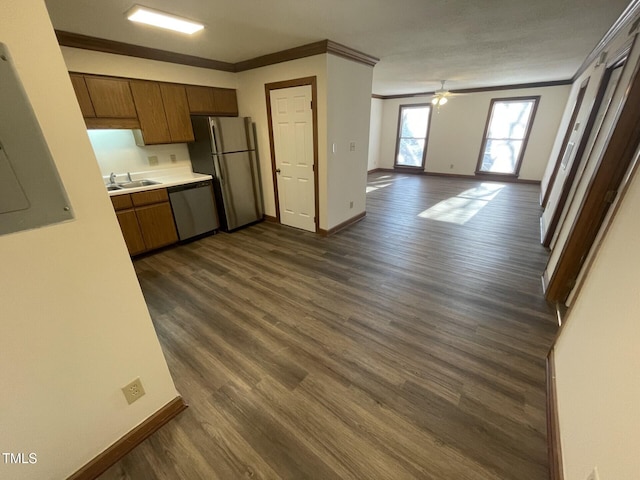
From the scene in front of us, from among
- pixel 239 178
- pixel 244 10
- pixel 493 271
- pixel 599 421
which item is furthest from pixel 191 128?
pixel 599 421

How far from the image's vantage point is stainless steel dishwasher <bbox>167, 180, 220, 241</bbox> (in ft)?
11.2

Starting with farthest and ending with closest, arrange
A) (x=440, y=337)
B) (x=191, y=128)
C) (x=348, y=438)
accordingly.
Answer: (x=191, y=128) → (x=440, y=337) → (x=348, y=438)

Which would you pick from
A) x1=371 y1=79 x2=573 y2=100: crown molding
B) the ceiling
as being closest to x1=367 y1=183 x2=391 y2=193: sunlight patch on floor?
x1=371 y1=79 x2=573 y2=100: crown molding

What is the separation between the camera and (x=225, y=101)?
390 cm

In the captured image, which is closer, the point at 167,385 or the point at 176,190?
the point at 167,385

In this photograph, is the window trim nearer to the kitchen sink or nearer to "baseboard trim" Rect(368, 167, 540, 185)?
"baseboard trim" Rect(368, 167, 540, 185)

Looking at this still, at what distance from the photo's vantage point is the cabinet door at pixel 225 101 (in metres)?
3.79

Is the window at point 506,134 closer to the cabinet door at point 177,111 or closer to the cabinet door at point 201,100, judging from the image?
the cabinet door at point 201,100

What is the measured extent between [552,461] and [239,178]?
4079 mm

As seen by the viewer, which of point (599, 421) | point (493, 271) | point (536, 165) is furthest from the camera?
point (536, 165)

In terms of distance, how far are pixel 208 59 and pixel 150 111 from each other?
1086 millimetres

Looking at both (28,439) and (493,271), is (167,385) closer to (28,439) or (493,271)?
(28,439)

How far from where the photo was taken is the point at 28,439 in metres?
1.01

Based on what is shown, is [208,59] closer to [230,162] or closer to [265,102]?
[265,102]
